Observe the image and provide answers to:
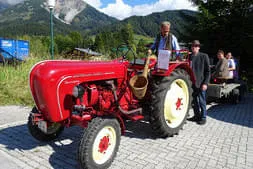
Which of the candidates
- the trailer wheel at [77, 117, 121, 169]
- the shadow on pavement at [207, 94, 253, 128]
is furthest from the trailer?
the trailer wheel at [77, 117, 121, 169]

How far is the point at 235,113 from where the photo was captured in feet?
19.6

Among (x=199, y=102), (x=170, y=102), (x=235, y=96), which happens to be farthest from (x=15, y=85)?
(x=235, y=96)

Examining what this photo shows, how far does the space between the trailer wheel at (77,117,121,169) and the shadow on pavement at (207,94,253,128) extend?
10.1 feet

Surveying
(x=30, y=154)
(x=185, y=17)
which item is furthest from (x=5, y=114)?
(x=185, y=17)

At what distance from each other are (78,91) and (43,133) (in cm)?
112

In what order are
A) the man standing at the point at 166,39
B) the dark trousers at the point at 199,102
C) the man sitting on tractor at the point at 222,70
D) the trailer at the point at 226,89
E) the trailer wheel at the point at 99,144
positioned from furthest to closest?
1. the man sitting on tractor at the point at 222,70
2. the trailer at the point at 226,89
3. the dark trousers at the point at 199,102
4. the man standing at the point at 166,39
5. the trailer wheel at the point at 99,144

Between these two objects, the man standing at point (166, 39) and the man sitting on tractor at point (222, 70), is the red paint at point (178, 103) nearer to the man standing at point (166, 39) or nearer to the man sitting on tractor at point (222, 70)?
the man standing at point (166, 39)

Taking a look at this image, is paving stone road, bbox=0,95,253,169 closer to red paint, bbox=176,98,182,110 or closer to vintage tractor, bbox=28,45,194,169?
vintage tractor, bbox=28,45,194,169

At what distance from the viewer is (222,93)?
20.4 feet

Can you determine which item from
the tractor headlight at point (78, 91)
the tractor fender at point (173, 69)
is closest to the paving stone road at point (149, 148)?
the tractor headlight at point (78, 91)

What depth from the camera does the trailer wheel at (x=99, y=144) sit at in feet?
9.09

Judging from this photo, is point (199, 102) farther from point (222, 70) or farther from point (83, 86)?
point (83, 86)

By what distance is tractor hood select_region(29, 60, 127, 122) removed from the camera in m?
A: 2.85

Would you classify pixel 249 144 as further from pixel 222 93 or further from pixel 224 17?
pixel 224 17
